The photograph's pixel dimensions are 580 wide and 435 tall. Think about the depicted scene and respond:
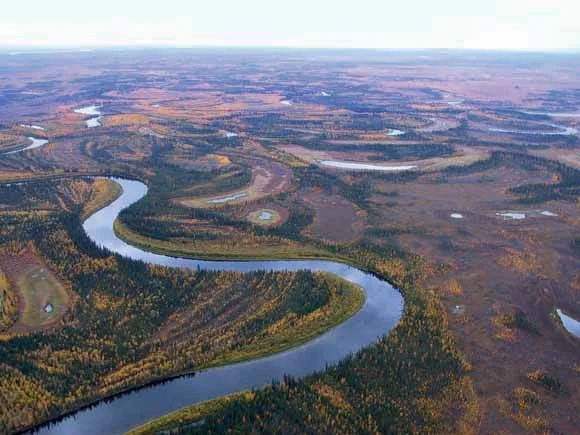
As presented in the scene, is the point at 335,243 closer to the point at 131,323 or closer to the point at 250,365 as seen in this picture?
the point at 250,365

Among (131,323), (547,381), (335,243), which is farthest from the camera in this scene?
(335,243)

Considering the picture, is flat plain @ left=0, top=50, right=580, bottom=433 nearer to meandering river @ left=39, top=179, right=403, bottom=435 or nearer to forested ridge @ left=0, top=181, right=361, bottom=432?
forested ridge @ left=0, top=181, right=361, bottom=432

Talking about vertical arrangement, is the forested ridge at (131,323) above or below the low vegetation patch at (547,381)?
below

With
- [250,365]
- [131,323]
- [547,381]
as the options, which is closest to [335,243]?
[250,365]

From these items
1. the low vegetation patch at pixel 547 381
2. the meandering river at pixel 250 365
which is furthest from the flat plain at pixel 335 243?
the meandering river at pixel 250 365

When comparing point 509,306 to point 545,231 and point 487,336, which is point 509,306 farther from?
point 545,231

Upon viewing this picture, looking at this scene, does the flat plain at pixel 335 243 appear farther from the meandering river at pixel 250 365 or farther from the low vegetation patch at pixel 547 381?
the meandering river at pixel 250 365

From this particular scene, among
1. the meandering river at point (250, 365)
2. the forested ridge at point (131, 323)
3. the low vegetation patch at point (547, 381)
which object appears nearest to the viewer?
the meandering river at point (250, 365)

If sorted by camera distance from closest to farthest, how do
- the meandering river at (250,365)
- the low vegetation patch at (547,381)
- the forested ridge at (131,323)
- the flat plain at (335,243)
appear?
the meandering river at (250,365), the forested ridge at (131,323), the flat plain at (335,243), the low vegetation patch at (547,381)
